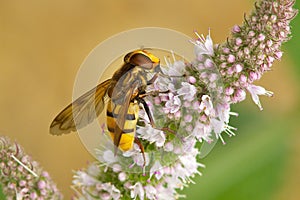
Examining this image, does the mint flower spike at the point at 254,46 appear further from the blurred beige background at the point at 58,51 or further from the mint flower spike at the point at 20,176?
the blurred beige background at the point at 58,51

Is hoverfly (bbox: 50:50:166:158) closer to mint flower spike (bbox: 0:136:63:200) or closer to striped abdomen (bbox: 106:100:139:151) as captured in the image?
striped abdomen (bbox: 106:100:139:151)

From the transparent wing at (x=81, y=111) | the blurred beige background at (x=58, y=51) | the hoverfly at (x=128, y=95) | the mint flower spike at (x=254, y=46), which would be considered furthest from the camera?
the blurred beige background at (x=58, y=51)

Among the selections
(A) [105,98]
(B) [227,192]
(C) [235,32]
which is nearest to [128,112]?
(A) [105,98]

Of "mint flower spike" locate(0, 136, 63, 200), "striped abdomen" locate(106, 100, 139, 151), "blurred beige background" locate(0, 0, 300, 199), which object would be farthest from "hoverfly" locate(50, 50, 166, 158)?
"blurred beige background" locate(0, 0, 300, 199)

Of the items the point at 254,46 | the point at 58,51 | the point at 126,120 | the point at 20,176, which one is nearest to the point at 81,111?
the point at 126,120

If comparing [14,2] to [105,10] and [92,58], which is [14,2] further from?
[92,58]

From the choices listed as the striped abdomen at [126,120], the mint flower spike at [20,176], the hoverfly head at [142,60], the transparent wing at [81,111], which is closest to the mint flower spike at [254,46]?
the hoverfly head at [142,60]
